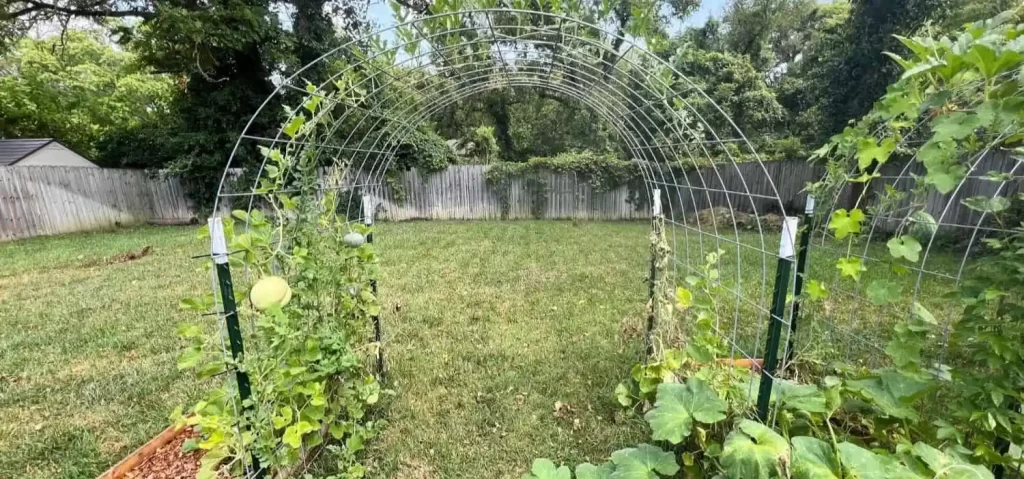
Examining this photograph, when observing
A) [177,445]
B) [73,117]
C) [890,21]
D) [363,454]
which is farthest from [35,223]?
[890,21]

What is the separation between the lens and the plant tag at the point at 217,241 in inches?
47.9

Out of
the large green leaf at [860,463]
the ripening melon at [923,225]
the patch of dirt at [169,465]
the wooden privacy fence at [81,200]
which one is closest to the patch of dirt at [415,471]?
the patch of dirt at [169,465]

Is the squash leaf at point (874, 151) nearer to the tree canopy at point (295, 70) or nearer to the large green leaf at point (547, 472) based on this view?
the tree canopy at point (295, 70)

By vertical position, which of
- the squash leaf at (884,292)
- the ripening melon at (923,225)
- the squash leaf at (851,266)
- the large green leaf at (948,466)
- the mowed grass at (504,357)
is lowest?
the mowed grass at (504,357)

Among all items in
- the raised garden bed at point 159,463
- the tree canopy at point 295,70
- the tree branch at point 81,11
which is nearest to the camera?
the raised garden bed at point 159,463

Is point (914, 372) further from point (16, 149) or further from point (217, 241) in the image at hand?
point (16, 149)

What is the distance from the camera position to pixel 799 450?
1110mm

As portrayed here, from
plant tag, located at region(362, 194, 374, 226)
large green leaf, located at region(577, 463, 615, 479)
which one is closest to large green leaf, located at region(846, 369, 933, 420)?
large green leaf, located at region(577, 463, 615, 479)

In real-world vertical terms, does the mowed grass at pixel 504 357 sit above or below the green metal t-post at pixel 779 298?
below

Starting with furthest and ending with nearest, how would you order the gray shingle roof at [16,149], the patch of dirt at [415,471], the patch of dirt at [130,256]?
the gray shingle roof at [16,149], the patch of dirt at [130,256], the patch of dirt at [415,471]

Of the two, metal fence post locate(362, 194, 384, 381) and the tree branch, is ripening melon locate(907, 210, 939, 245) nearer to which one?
metal fence post locate(362, 194, 384, 381)

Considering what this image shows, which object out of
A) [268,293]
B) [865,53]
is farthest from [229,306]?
[865,53]

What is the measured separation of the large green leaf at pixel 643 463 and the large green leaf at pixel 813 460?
34cm

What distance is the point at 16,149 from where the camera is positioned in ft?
27.7
